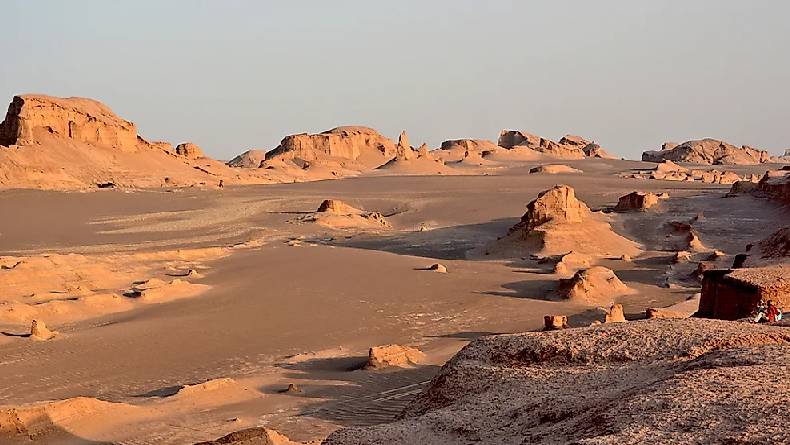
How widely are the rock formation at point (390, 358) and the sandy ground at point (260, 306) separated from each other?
0.90 ft

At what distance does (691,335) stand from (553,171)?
52895mm

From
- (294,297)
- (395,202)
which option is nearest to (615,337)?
(294,297)

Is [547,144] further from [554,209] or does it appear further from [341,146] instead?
[554,209]

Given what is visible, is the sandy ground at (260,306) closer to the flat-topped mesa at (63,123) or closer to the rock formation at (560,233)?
the rock formation at (560,233)

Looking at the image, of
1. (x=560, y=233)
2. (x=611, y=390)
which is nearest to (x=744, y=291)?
(x=611, y=390)

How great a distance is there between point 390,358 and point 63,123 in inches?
1597

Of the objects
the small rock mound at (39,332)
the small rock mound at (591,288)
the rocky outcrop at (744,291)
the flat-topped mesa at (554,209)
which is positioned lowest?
the small rock mound at (39,332)

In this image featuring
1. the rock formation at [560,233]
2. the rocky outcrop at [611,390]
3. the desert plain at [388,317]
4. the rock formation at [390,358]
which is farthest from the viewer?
the rock formation at [560,233]

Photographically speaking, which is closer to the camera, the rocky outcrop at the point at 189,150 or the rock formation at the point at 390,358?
the rock formation at the point at 390,358

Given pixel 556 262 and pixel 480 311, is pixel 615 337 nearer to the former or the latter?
pixel 480 311

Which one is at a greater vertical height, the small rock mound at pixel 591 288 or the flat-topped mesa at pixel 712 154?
the flat-topped mesa at pixel 712 154

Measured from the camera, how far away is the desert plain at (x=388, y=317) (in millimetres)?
4473

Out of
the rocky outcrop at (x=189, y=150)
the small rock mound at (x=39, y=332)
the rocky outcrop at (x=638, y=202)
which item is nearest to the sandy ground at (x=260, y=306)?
the small rock mound at (x=39, y=332)

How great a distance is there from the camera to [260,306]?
16.4m
